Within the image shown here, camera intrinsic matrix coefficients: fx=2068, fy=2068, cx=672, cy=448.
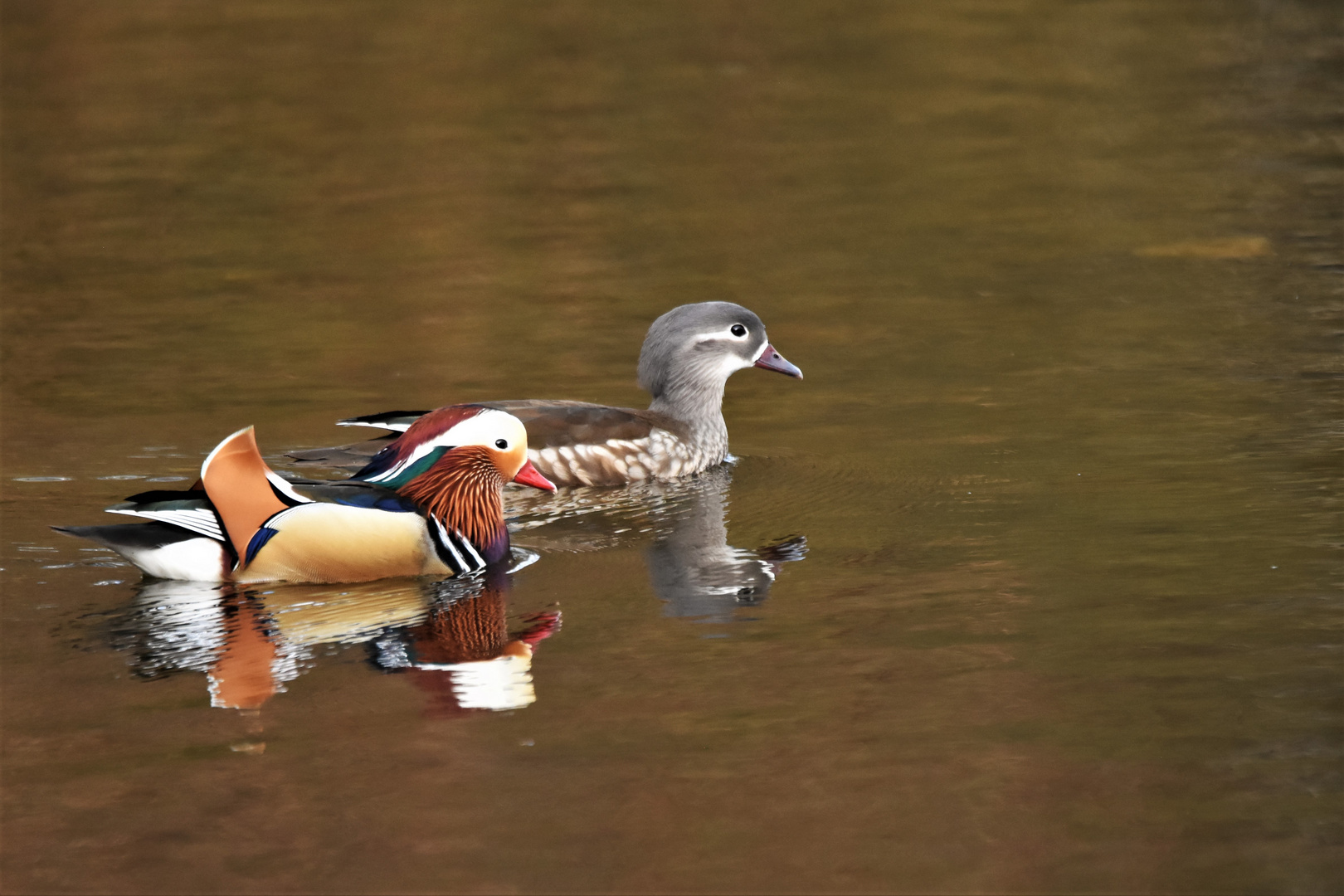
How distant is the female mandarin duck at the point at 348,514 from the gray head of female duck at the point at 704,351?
2278 millimetres

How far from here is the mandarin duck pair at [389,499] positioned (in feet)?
27.2

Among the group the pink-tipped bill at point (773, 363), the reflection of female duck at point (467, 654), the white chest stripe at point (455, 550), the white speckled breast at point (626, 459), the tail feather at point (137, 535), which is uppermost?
the pink-tipped bill at point (773, 363)

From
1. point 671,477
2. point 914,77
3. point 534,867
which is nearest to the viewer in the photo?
point 534,867

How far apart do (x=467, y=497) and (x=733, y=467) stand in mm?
2566

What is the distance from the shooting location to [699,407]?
11391mm

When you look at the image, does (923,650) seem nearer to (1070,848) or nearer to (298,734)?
(1070,848)

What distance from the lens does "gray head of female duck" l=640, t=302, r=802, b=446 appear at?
11.5m

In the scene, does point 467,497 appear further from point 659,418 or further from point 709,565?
point 659,418

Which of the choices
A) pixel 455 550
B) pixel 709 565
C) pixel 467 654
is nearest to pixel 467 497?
pixel 455 550

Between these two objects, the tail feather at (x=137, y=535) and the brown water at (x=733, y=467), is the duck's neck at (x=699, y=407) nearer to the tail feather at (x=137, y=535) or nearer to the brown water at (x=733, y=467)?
the brown water at (x=733, y=467)

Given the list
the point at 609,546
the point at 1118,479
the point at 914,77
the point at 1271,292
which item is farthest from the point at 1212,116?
the point at 609,546

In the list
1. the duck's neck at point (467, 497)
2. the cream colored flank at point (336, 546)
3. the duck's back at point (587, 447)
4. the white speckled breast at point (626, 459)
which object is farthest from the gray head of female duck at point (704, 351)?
the cream colored flank at point (336, 546)

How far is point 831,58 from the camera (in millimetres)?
24516

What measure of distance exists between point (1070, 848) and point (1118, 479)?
14.3 ft
